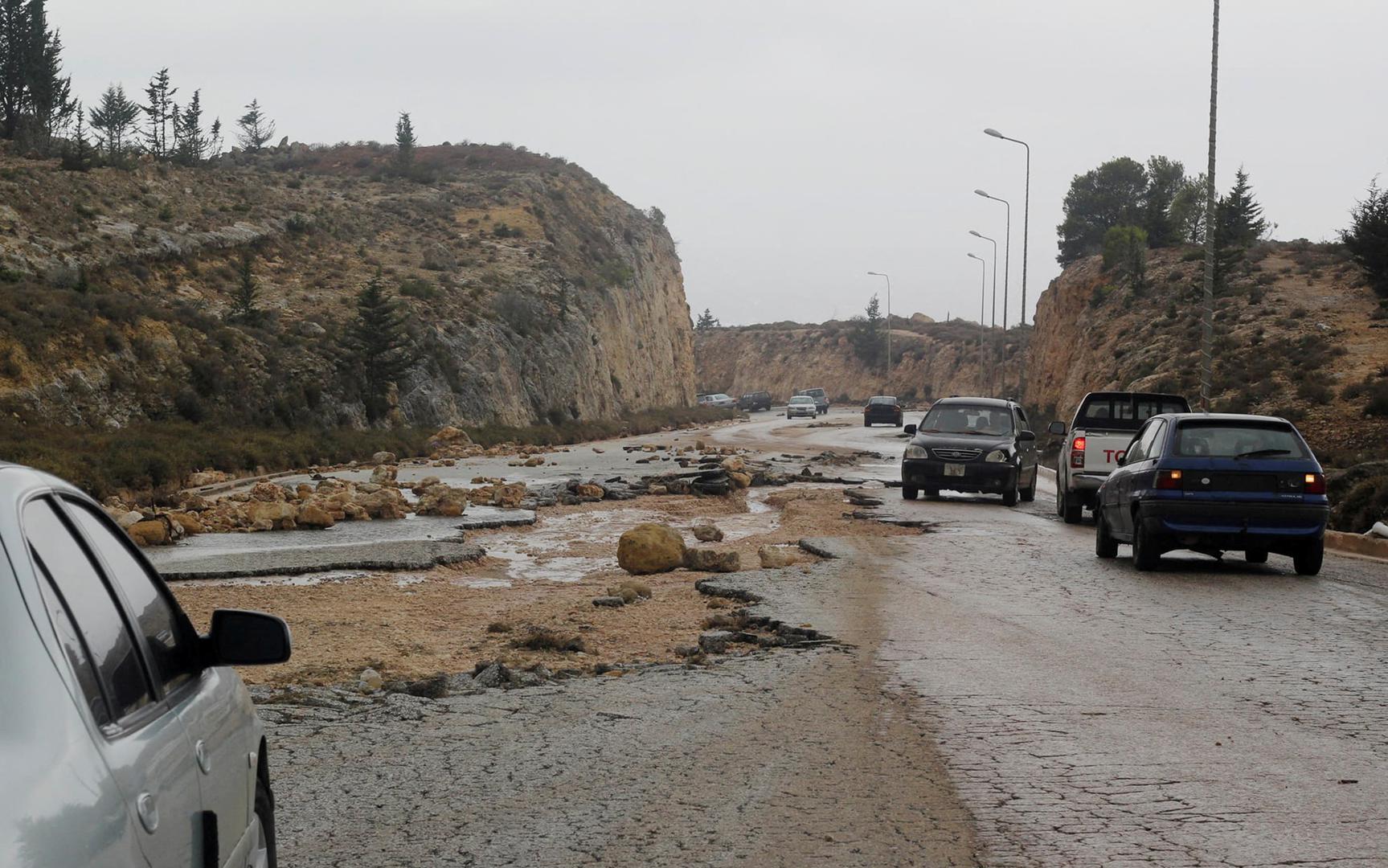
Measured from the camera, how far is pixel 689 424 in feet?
257

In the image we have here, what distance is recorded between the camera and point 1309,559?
14.6 meters

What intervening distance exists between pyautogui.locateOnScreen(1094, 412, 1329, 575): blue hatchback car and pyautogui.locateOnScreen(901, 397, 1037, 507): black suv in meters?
9.65

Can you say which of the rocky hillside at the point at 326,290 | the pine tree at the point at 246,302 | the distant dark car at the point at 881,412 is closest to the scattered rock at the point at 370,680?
the rocky hillside at the point at 326,290

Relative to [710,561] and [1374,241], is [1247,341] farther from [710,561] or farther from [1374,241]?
[710,561]

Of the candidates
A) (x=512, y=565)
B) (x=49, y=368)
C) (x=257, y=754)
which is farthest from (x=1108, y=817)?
(x=49, y=368)

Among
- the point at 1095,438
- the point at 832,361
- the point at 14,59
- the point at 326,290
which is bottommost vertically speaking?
the point at 1095,438

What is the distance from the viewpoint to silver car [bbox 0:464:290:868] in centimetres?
212

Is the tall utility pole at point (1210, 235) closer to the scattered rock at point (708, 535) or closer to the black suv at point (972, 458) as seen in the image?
the black suv at point (972, 458)

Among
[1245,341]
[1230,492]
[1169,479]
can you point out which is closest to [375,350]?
[1245,341]

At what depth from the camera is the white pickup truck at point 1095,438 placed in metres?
21.1

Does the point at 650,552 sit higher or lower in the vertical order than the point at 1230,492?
lower

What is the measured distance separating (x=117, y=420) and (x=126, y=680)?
34593 mm

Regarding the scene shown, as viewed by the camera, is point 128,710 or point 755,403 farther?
point 755,403

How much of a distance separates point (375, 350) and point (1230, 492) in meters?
36.7
